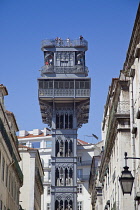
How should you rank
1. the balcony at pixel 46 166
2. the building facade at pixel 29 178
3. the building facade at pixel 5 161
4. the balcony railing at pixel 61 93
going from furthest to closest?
1. the balcony at pixel 46 166
2. the balcony railing at pixel 61 93
3. the building facade at pixel 29 178
4. the building facade at pixel 5 161

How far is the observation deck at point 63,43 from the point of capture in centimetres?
11204

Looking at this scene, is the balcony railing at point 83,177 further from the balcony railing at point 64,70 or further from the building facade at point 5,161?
the building facade at point 5,161

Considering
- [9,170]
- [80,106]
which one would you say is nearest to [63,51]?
[80,106]

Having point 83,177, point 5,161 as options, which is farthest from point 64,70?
point 5,161

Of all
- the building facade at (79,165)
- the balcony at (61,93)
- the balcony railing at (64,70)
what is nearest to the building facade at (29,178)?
the building facade at (79,165)

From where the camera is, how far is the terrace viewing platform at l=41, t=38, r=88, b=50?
112062mm

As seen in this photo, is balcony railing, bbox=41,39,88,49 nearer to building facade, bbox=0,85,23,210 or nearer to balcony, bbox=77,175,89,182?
balcony, bbox=77,175,89,182

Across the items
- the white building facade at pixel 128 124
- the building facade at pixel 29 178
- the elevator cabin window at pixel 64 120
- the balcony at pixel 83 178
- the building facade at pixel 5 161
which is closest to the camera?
the white building facade at pixel 128 124

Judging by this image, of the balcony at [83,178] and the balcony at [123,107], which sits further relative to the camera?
the balcony at [83,178]

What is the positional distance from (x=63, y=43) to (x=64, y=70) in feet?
25.4

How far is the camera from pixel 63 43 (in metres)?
114

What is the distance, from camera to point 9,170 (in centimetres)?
4428

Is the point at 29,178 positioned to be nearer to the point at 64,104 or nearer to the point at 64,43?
the point at 64,104

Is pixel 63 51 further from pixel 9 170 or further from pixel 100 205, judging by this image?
pixel 9 170
